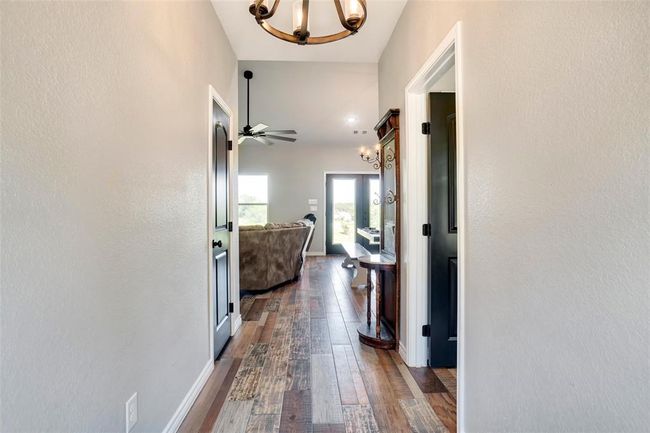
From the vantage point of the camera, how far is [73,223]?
3.11 ft

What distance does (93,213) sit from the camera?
1.04 meters

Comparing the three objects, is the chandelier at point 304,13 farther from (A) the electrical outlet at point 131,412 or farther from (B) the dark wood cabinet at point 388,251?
(A) the electrical outlet at point 131,412

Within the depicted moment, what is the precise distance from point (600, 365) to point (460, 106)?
114cm

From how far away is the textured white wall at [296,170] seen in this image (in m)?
7.90

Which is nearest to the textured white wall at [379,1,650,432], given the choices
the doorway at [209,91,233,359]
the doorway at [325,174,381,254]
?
the doorway at [209,91,233,359]

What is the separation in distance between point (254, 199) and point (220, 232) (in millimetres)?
5421

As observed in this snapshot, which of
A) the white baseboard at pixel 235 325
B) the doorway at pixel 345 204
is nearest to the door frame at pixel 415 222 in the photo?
the white baseboard at pixel 235 325

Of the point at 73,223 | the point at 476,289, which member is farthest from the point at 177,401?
the point at 476,289

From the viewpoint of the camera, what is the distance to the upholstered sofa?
14.4 ft

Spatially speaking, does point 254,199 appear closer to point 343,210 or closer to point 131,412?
point 343,210

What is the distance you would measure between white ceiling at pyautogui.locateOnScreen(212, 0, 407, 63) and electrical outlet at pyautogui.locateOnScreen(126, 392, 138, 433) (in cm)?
251

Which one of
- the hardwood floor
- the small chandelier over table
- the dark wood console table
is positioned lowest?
the hardwood floor

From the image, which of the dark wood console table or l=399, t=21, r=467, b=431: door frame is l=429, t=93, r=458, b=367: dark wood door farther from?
the dark wood console table

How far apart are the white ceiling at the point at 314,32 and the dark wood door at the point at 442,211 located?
0.81 m
